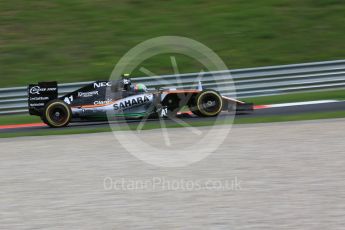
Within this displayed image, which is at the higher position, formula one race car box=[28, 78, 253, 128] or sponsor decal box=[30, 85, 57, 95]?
sponsor decal box=[30, 85, 57, 95]

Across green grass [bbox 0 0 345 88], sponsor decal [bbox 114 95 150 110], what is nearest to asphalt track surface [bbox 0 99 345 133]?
sponsor decal [bbox 114 95 150 110]

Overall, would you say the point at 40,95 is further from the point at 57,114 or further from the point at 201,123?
the point at 201,123

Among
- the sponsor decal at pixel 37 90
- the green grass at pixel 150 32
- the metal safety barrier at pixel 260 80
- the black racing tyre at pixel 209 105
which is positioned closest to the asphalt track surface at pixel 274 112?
the black racing tyre at pixel 209 105

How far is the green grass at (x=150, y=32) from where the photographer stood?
711 inches

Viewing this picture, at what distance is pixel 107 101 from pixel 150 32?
731 cm

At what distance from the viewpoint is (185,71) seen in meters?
17.7

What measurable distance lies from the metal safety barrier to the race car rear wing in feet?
9.10

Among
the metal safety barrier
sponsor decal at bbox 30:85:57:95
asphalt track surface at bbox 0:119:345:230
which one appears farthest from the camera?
the metal safety barrier

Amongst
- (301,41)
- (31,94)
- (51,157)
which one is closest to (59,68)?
(31,94)

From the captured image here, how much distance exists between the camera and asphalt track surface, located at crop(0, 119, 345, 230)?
221 inches

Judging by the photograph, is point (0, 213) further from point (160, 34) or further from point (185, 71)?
point (160, 34)

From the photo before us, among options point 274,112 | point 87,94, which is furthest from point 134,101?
point 274,112

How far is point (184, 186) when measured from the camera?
696cm

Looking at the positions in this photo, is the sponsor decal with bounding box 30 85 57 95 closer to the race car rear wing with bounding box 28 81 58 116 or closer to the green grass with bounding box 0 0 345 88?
the race car rear wing with bounding box 28 81 58 116
